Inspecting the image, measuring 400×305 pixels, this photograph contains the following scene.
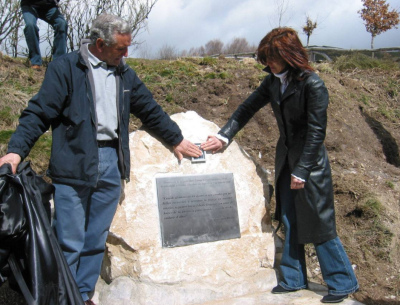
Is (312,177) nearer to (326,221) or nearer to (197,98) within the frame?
(326,221)

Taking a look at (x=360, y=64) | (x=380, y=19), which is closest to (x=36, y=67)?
(x=360, y=64)

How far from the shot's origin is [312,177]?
3025 millimetres

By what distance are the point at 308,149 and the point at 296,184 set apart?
0.89 ft

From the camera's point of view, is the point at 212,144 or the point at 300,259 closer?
the point at 300,259

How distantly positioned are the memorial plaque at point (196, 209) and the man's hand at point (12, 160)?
3.73ft

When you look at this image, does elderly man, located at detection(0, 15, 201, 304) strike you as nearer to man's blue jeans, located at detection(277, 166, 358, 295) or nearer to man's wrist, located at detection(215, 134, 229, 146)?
man's wrist, located at detection(215, 134, 229, 146)

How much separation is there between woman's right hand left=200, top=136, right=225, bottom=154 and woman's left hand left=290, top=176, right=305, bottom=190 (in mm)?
756

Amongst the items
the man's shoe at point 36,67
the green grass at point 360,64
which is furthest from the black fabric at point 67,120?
the green grass at point 360,64

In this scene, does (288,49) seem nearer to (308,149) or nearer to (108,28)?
(308,149)

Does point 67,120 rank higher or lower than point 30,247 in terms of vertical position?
higher

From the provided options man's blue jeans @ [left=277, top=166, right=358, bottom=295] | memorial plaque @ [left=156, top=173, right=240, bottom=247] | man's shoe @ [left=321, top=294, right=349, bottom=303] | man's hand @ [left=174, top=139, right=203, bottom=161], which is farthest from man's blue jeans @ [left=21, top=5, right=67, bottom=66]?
man's shoe @ [left=321, top=294, right=349, bottom=303]

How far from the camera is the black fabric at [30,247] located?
231 centimetres

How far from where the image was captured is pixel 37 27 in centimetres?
666

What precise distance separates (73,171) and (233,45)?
2758 cm
